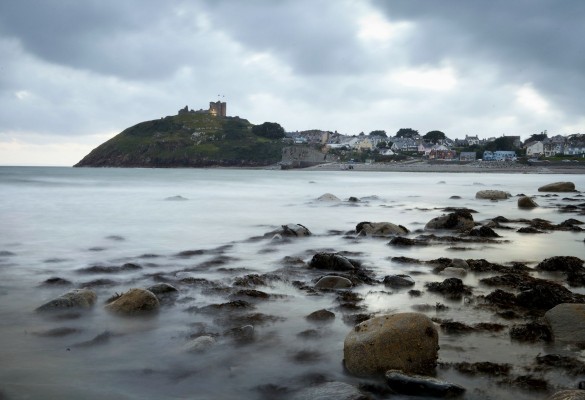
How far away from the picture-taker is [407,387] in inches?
192

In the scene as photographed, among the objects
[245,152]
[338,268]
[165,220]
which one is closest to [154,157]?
[245,152]

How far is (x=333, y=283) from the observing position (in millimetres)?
8930

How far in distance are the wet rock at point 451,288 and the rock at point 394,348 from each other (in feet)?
9.26

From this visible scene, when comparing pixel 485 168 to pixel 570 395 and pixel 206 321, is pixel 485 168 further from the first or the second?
pixel 570 395

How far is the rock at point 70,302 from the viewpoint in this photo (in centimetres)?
762

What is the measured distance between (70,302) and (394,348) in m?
5.07

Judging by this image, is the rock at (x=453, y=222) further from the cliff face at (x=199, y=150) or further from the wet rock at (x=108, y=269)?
the cliff face at (x=199, y=150)

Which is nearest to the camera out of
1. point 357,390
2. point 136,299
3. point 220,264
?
point 357,390

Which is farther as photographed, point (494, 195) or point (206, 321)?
point (494, 195)

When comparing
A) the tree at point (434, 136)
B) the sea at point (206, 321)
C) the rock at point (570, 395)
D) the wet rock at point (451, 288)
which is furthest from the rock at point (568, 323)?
the tree at point (434, 136)

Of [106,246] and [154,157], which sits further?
[154,157]

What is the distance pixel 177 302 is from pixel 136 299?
0.67m

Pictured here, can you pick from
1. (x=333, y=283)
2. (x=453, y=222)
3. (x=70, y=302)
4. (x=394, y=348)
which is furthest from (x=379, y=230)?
(x=394, y=348)

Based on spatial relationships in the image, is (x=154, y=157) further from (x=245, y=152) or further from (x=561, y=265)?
(x=561, y=265)
